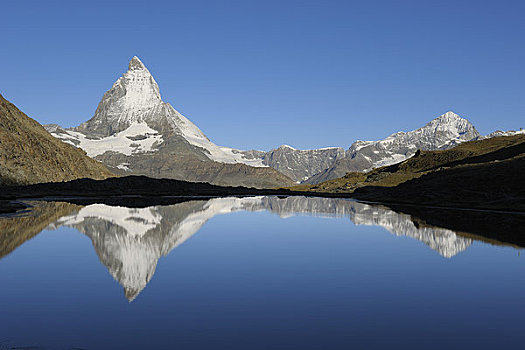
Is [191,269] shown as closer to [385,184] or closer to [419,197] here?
[419,197]

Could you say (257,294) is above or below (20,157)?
below

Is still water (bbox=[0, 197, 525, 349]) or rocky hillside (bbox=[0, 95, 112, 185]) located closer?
still water (bbox=[0, 197, 525, 349])

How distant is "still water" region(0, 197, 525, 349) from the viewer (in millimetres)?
13734

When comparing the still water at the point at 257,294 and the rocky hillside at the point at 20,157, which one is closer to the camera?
the still water at the point at 257,294

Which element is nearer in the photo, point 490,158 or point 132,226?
point 132,226

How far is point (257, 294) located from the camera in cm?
1955

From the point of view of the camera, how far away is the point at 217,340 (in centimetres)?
1339

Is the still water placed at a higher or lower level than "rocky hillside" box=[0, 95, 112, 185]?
lower

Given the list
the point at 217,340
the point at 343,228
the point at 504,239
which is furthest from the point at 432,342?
the point at 343,228

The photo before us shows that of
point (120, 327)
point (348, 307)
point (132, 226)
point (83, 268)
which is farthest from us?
point (132, 226)

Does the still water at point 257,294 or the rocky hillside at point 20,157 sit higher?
the rocky hillside at point 20,157

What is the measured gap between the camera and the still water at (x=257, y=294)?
13734 millimetres

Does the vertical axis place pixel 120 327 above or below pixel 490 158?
below

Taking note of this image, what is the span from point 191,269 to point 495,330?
15845 millimetres
